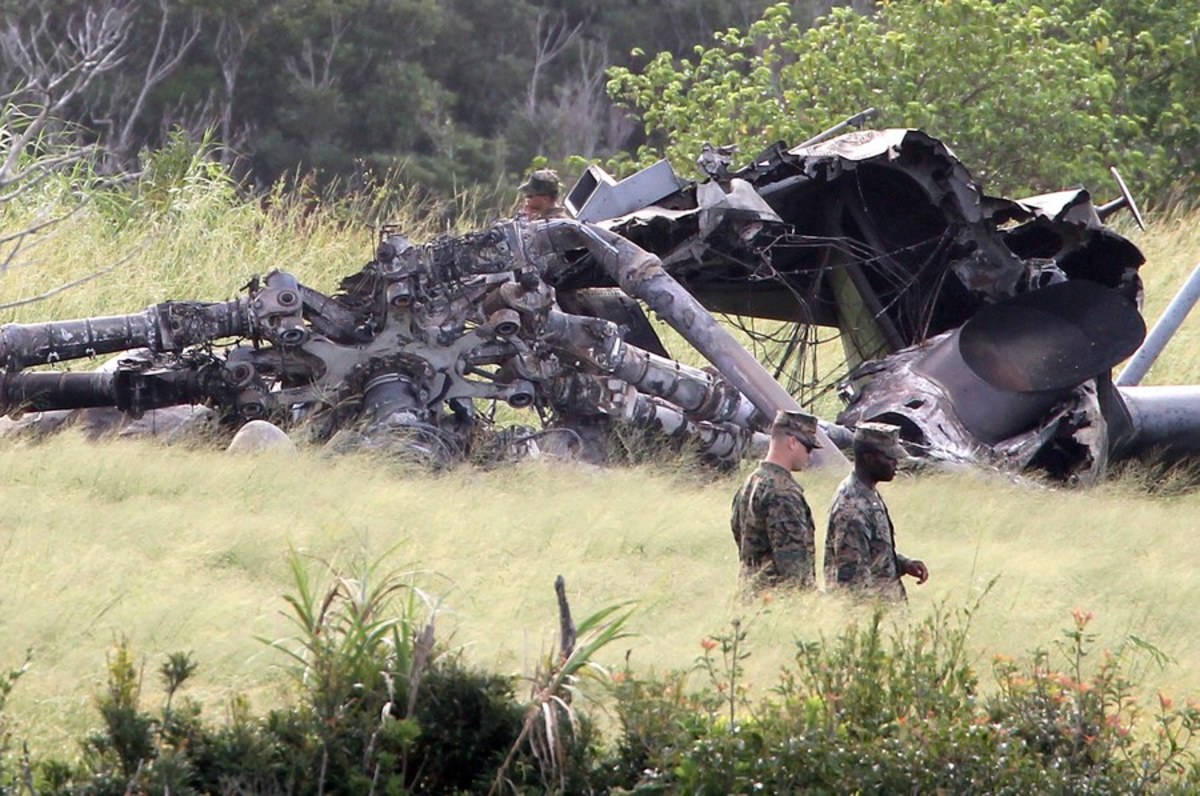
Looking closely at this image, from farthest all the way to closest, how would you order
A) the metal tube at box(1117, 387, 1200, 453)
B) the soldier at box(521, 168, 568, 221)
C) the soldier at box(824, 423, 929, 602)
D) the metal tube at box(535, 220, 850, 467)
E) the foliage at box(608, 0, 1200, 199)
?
the foliage at box(608, 0, 1200, 199) < the metal tube at box(1117, 387, 1200, 453) < the soldier at box(521, 168, 568, 221) < the metal tube at box(535, 220, 850, 467) < the soldier at box(824, 423, 929, 602)

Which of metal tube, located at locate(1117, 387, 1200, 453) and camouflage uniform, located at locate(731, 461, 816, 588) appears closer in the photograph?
camouflage uniform, located at locate(731, 461, 816, 588)

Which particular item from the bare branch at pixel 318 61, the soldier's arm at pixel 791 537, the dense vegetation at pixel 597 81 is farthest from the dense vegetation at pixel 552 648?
the bare branch at pixel 318 61

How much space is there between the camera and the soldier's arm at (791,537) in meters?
9.29

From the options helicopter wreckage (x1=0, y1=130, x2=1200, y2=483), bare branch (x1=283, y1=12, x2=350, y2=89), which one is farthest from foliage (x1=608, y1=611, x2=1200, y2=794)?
bare branch (x1=283, y1=12, x2=350, y2=89)

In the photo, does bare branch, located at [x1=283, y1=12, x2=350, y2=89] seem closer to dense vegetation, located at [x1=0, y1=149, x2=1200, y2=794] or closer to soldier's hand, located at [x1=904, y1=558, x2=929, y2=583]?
dense vegetation, located at [x1=0, y1=149, x2=1200, y2=794]

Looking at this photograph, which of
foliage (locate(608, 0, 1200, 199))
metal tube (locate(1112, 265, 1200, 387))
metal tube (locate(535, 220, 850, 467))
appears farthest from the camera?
foliage (locate(608, 0, 1200, 199))

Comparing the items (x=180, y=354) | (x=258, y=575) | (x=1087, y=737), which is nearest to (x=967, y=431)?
(x=180, y=354)

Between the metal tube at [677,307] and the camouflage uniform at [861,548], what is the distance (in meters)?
5.41

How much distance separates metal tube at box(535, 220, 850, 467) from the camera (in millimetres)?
14969

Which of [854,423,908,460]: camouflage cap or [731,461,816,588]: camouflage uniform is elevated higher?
[854,423,908,460]: camouflage cap

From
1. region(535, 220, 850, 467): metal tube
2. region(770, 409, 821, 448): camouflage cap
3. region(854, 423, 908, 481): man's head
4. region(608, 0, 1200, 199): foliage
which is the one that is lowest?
region(608, 0, 1200, 199): foliage

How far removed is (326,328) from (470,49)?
1245 inches

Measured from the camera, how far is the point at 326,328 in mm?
14766

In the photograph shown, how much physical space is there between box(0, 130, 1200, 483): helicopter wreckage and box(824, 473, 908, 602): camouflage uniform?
16.7 feet
